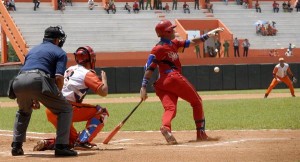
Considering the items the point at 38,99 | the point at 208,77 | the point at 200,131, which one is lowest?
the point at 208,77

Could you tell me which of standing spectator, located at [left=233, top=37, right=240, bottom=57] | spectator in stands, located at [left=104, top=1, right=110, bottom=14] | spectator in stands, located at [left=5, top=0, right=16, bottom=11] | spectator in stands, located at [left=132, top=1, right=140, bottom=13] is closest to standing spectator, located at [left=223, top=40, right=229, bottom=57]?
→ standing spectator, located at [left=233, top=37, right=240, bottom=57]

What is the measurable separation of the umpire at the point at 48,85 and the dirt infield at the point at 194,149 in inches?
12.8

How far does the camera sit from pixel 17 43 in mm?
44812

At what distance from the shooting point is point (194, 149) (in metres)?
10.2

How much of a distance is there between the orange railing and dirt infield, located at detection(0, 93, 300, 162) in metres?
30.9

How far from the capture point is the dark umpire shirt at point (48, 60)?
31.1ft

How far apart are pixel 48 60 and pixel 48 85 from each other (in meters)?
0.38

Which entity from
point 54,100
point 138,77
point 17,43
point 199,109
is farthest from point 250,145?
point 17,43

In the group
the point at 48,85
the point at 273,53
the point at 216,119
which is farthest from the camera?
the point at 273,53

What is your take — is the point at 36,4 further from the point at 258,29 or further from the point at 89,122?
the point at 89,122

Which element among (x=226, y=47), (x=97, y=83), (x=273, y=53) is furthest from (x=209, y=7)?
(x=97, y=83)

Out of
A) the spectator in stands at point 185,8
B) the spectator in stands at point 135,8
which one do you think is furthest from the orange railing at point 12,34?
the spectator in stands at point 185,8

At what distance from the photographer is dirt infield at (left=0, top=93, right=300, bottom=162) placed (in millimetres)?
9023

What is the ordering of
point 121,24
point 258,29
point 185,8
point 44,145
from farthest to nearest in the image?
point 185,8, point 258,29, point 121,24, point 44,145
